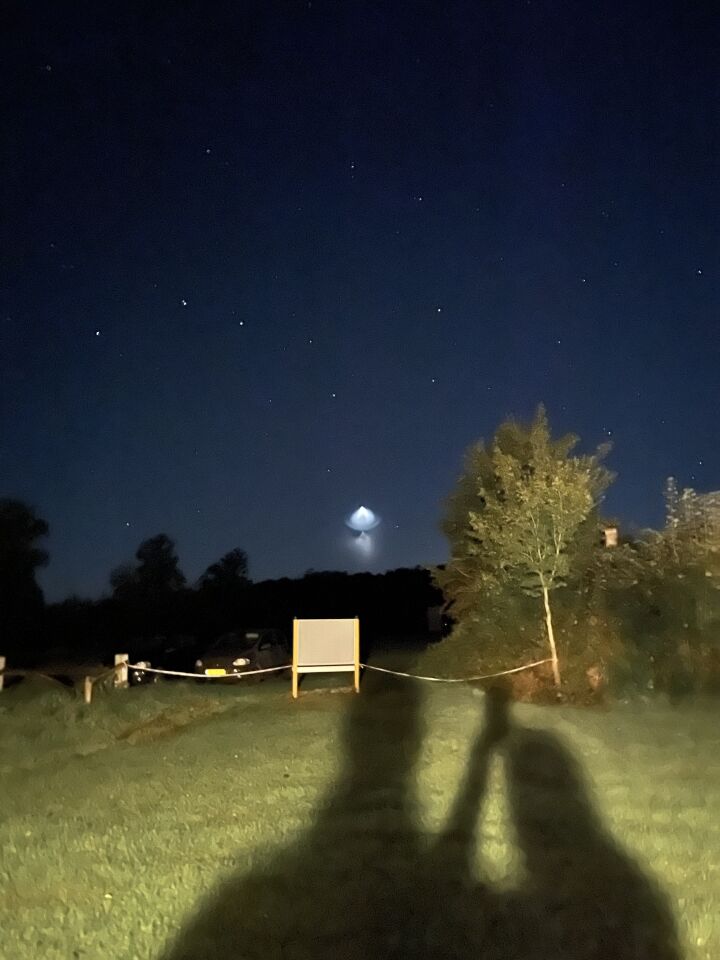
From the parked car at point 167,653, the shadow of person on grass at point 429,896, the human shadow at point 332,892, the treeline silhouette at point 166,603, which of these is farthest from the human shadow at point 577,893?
the treeline silhouette at point 166,603

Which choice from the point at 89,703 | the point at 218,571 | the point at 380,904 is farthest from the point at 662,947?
the point at 218,571

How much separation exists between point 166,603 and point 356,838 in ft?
181

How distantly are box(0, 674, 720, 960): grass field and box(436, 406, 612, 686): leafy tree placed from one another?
393 centimetres

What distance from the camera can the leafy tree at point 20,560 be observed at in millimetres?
47406

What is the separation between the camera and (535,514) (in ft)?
55.7

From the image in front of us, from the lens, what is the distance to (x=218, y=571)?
221 feet

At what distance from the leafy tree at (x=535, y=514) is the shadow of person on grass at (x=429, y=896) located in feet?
25.6

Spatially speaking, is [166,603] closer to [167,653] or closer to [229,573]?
[229,573]

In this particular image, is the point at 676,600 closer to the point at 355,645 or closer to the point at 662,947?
the point at 355,645

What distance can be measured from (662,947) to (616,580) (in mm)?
13001

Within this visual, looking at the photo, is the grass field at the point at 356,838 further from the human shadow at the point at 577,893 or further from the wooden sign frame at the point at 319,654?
the wooden sign frame at the point at 319,654

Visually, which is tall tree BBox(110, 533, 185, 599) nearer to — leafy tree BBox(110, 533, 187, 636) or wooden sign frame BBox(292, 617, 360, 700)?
leafy tree BBox(110, 533, 187, 636)

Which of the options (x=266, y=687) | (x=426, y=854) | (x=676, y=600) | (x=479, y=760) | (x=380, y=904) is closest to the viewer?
(x=380, y=904)

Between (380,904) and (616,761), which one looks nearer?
(380,904)
